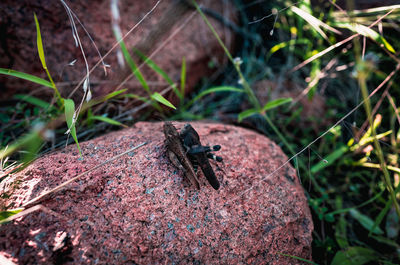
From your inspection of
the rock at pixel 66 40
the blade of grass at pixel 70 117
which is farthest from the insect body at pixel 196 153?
the rock at pixel 66 40

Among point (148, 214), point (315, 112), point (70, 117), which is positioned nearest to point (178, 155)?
point (148, 214)

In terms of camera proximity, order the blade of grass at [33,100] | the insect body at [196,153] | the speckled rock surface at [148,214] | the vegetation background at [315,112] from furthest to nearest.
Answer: the blade of grass at [33,100] < the vegetation background at [315,112] < the insect body at [196,153] < the speckled rock surface at [148,214]

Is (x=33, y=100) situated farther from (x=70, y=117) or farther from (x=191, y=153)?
(x=191, y=153)

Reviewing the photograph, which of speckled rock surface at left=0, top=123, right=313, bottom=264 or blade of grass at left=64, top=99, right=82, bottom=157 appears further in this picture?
blade of grass at left=64, top=99, right=82, bottom=157

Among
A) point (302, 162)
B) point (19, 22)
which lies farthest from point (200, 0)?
point (302, 162)

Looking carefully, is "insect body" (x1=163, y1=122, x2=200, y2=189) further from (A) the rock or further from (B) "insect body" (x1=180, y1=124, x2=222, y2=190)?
(A) the rock

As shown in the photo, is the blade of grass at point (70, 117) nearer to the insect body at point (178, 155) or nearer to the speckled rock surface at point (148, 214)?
the speckled rock surface at point (148, 214)

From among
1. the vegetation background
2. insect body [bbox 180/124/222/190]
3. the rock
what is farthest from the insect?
the rock
